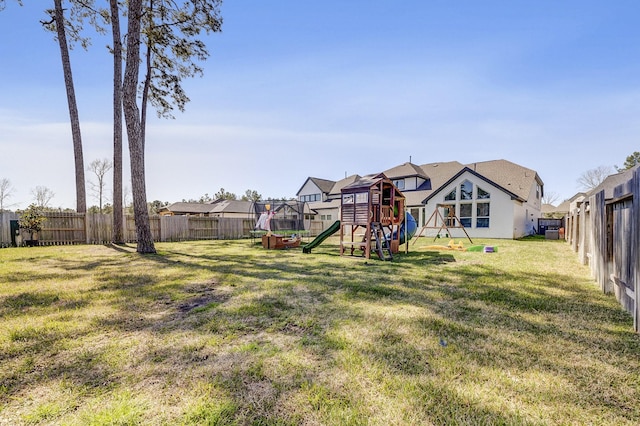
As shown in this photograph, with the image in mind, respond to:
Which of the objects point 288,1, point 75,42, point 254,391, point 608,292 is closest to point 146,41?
point 75,42

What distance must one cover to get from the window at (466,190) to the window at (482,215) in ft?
3.11

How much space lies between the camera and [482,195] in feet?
68.3

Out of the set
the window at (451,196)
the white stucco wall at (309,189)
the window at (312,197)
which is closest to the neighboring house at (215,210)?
the white stucco wall at (309,189)

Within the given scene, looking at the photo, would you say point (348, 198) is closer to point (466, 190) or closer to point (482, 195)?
point (466, 190)

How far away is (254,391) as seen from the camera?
7.24 ft

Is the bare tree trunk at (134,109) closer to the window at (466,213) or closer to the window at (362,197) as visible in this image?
the window at (362,197)

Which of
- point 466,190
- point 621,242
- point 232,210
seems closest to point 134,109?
point 621,242

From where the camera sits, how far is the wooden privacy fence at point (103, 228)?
15172 mm

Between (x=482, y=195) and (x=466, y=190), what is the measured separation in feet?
3.79

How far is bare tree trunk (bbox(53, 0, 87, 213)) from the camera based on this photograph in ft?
46.1

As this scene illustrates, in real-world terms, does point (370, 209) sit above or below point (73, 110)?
below

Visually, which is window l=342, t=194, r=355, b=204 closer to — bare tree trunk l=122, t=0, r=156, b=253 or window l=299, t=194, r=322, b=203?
bare tree trunk l=122, t=0, r=156, b=253

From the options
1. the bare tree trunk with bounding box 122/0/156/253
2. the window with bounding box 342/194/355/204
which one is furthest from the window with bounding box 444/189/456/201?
the bare tree trunk with bounding box 122/0/156/253

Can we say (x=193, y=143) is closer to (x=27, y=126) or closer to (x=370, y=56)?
(x=27, y=126)
